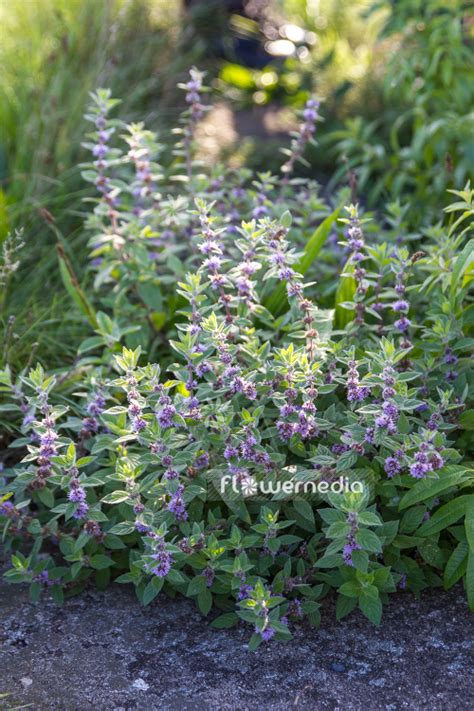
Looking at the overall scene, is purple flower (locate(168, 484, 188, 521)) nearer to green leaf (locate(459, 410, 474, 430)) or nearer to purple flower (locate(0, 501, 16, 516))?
purple flower (locate(0, 501, 16, 516))

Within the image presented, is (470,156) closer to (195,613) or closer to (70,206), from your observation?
(70,206)

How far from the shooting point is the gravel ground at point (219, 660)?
1841 millimetres

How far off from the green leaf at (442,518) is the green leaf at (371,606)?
0.21 m

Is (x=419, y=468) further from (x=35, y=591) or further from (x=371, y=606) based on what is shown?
(x=35, y=591)

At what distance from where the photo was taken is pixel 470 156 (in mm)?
3750

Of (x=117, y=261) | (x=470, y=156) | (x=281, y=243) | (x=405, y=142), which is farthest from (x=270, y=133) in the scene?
(x=281, y=243)

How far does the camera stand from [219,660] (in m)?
1.95

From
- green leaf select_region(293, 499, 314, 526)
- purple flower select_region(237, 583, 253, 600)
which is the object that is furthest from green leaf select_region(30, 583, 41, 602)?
green leaf select_region(293, 499, 314, 526)

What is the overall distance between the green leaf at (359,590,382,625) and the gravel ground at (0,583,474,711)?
0.34 feet

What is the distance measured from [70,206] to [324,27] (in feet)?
10.6

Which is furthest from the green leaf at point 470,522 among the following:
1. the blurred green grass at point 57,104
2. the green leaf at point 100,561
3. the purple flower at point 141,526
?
the blurred green grass at point 57,104

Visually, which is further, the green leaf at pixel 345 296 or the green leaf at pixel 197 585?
the green leaf at pixel 345 296

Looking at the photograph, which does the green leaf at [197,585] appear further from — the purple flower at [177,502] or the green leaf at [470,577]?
the green leaf at [470,577]

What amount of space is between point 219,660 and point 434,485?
2.02 feet
